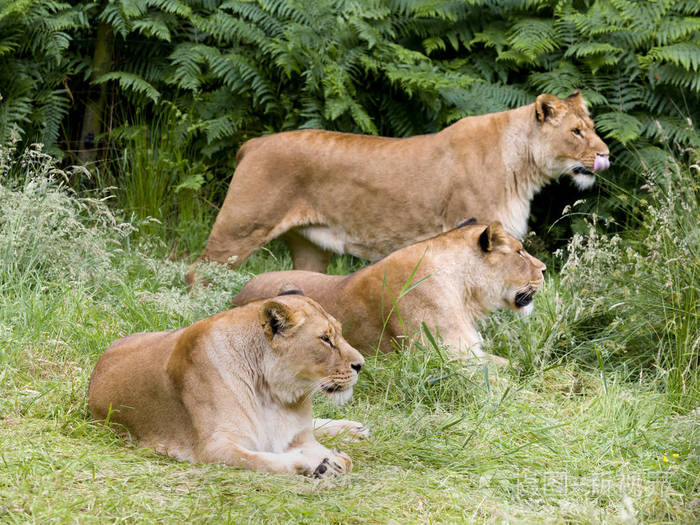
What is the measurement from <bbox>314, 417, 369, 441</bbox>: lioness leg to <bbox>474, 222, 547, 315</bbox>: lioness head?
4.61 feet

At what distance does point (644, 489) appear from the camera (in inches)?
161

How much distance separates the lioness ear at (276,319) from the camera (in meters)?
4.24

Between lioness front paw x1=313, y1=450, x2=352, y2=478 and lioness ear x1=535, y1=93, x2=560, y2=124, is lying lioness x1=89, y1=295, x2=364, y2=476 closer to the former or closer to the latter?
lioness front paw x1=313, y1=450, x2=352, y2=478

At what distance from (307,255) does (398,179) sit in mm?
1048

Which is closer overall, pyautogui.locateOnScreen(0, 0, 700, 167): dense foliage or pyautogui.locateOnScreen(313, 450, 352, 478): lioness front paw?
pyautogui.locateOnScreen(313, 450, 352, 478): lioness front paw

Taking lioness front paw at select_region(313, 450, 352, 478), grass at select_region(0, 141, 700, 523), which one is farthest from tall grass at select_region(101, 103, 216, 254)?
lioness front paw at select_region(313, 450, 352, 478)

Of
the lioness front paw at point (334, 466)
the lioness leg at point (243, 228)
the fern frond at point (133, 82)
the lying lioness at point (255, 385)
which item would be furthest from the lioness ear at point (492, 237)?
the fern frond at point (133, 82)

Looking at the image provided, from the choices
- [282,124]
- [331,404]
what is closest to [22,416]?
[331,404]

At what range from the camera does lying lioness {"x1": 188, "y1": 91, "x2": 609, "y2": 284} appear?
24.2 ft

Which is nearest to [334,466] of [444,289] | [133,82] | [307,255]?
[444,289]

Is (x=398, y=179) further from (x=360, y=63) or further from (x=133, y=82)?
(x=133, y=82)

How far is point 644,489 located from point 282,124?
19.4ft

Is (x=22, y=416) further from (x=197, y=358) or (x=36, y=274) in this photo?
(x=36, y=274)

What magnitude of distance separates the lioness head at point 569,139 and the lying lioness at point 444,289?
1734 mm
